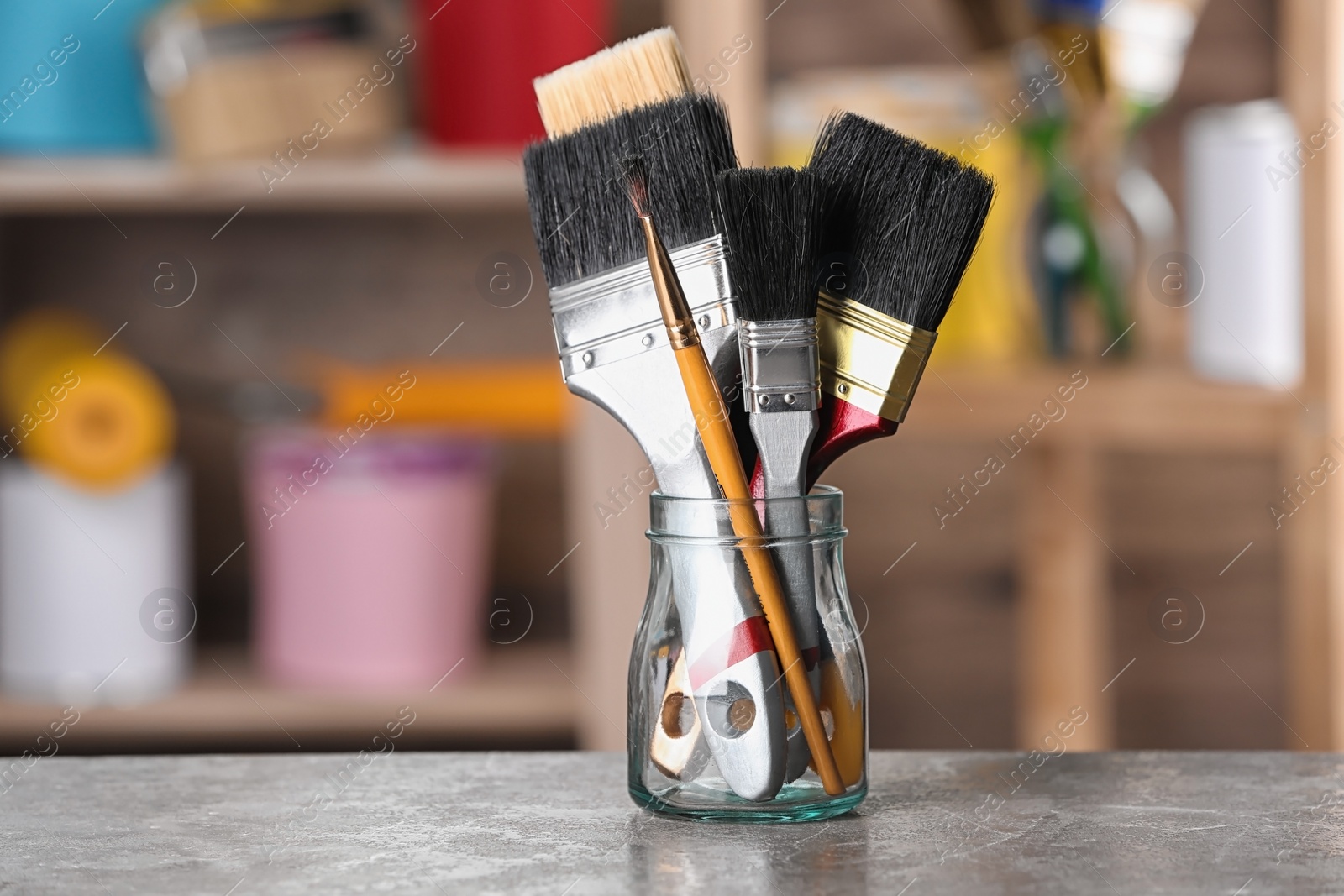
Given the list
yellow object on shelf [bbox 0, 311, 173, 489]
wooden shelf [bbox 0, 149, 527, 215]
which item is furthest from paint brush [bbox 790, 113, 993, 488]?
yellow object on shelf [bbox 0, 311, 173, 489]

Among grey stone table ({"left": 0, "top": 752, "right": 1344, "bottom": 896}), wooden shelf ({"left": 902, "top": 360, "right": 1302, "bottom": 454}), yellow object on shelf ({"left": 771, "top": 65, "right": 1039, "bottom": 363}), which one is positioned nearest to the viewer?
grey stone table ({"left": 0, "top": 752, "right": 1344, "bottom": 896})

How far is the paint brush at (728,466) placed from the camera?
0.44m

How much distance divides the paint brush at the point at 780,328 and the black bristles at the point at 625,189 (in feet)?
0.07

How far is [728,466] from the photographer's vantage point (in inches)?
17.6

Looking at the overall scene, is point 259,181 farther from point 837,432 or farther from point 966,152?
point 837,432

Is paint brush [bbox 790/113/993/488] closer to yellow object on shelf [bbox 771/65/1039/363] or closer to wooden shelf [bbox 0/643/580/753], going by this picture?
yellow object on shelf [bbox 771/65/1039/363]

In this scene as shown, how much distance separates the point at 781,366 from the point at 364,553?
2.77 ft

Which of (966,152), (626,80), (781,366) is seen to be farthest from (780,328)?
(966,152)

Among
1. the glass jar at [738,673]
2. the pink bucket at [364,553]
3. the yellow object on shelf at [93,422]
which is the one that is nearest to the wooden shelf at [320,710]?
the pink bucket at [364,553]

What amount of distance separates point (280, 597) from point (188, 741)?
7.8 inches

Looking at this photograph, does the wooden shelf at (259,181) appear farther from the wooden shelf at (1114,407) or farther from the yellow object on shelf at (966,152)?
the wooden shelf at (1114,407)

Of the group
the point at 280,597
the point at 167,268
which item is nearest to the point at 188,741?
the point at 280,597

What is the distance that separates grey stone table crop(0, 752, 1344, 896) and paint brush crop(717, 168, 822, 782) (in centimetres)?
6

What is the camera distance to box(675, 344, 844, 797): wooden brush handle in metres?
0.44
